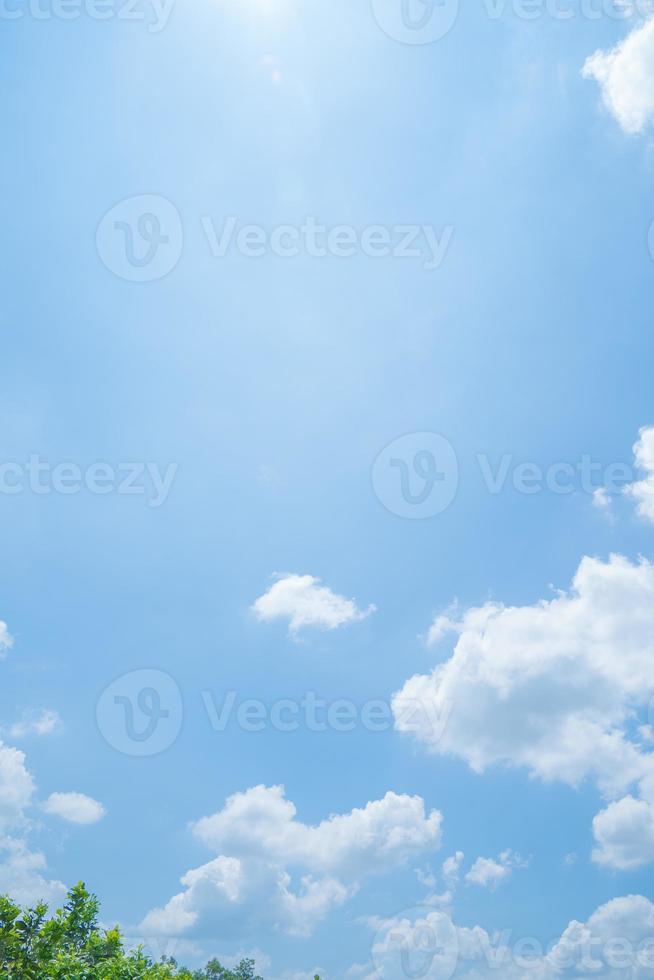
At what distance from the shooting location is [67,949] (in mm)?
39562

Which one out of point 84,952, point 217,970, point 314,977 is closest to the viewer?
point 84,952

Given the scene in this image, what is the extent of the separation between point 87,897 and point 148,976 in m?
8.07

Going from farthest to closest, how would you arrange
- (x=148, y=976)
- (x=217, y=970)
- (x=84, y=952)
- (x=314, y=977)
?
(x=217, y=970), (x=314, y=977), (x=84, y=952), (x=148, y=976)

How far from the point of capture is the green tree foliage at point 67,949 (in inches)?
1363

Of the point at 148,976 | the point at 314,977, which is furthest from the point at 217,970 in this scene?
the point at 148,976

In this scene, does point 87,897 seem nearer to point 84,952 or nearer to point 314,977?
point 84,952

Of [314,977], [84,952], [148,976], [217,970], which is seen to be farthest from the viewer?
[217,970]

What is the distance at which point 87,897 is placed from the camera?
139ft

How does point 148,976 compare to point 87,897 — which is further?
point 87,897

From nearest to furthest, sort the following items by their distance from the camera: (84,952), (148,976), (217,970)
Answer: (148,976) → (84,952) → (217,970)

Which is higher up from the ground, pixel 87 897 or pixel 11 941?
pixel 87 897

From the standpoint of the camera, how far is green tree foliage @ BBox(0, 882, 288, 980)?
3462cm

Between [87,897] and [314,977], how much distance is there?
16.4 meters

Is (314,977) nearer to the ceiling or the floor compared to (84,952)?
nearer to the ceiling
